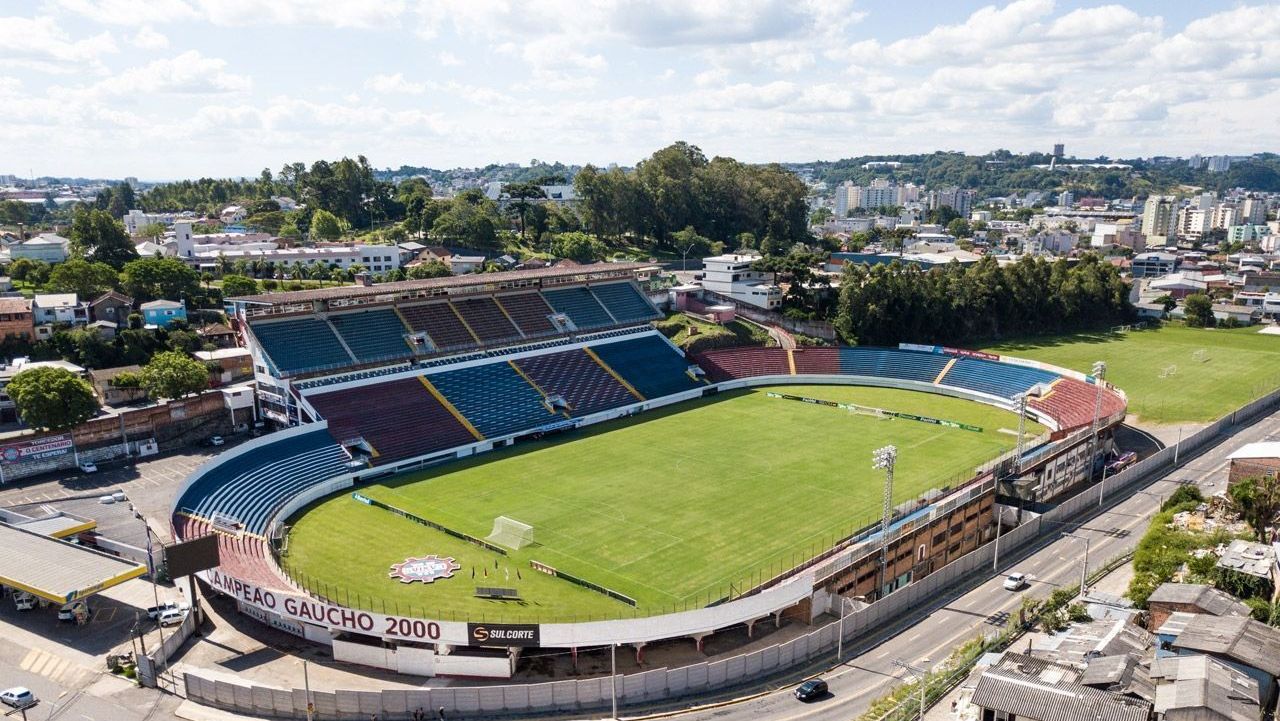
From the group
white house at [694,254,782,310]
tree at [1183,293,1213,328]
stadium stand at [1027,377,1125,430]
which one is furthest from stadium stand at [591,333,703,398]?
tree at [1183,293,1213,328]

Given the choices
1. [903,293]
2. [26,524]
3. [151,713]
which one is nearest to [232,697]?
[151,713]

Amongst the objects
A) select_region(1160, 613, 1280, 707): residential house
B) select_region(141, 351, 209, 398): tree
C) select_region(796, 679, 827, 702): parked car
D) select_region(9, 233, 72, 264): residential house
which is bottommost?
select_region(796, 679, 827, 702): parked car

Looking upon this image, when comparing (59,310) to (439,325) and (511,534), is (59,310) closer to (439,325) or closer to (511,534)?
(439,325)

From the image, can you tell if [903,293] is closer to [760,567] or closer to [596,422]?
[596,422]

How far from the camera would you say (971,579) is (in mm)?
42906

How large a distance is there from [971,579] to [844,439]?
23.0 metres

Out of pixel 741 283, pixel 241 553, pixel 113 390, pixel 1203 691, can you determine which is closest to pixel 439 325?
pixel 113 390

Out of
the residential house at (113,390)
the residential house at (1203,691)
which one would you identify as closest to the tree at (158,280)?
the residential house at (113,390)

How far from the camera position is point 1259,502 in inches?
1775

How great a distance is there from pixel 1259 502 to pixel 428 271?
8323cm

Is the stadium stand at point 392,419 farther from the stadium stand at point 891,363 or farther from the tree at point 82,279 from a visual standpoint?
the stadium stand at point 891,363

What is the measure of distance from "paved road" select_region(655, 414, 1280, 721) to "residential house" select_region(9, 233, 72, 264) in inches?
4198

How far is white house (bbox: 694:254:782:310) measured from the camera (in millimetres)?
99500

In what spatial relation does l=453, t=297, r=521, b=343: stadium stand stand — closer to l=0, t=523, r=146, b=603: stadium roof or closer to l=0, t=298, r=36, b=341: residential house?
l=0, t=298, r=36, b=341: residential house
